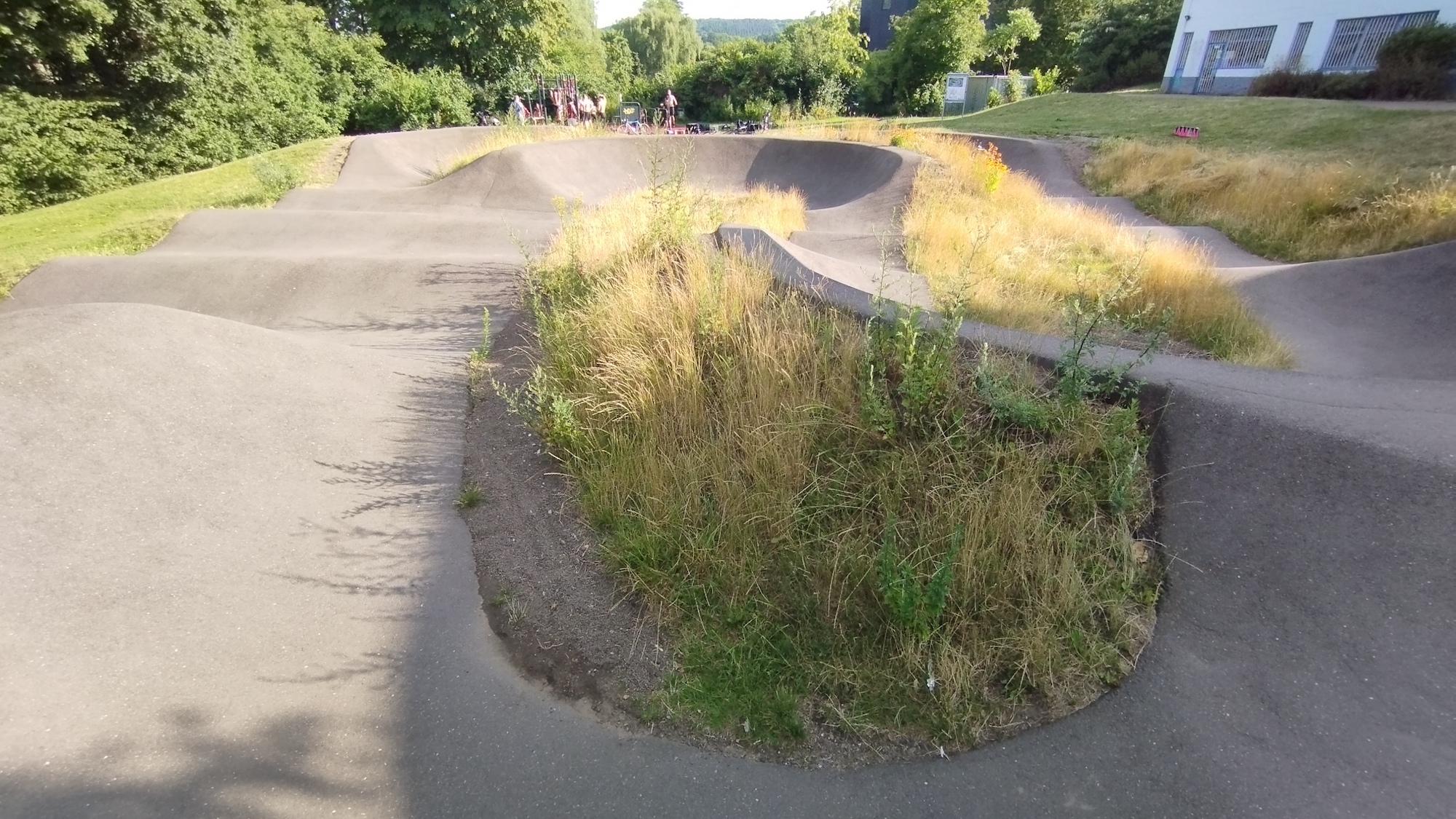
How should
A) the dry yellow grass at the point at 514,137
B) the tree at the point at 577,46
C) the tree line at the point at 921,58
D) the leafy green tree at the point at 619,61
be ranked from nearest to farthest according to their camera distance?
the dry yellow grass at the point at 514,137 → the tree at the point at 577,46 → the tree line at the point at 921,58 → the leafy green tree at the point at 619,61

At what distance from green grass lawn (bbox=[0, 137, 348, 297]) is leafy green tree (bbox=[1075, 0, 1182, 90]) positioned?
3782 cm

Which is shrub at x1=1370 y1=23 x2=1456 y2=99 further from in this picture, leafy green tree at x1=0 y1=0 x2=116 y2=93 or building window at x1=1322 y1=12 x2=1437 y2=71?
leafy green tree at x1=0 y1=0 x2=116 y2=93

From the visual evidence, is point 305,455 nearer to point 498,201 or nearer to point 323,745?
point 323,745

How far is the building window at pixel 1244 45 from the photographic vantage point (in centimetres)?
2657

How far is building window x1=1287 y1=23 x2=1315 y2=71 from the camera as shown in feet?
81.5

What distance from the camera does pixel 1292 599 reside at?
9.10ft

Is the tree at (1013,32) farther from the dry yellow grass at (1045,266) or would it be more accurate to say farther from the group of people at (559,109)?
the dry yellow grass at (1045,266)

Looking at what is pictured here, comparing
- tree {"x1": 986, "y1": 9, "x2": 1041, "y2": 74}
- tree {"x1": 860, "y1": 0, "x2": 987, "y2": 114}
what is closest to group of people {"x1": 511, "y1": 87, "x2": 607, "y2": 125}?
tree {"x1": 860, "y1": 0, "x2": 987, "y2": 114}

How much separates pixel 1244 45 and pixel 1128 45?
8470 mm

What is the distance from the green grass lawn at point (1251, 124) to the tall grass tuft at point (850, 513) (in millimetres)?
13742

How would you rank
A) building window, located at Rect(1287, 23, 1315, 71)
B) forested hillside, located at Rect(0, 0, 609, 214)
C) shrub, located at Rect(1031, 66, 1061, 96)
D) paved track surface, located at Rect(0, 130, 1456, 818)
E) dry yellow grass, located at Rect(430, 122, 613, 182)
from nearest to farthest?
paved track surface, located at Rect(0, 130, 1456, 818)
forested hillside, located at Rect(0, 0, 609, 214)
dry yellow grass, located at Rect(430, 122, 613, 182)
building window, located at Rect(1287, 23, 1315, 71)
shrub, located at Rect(1031, 66, 1061, 96)

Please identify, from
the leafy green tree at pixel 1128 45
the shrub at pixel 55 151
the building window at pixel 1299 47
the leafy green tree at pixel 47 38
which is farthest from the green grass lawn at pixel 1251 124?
the shrub at pixel 55 151

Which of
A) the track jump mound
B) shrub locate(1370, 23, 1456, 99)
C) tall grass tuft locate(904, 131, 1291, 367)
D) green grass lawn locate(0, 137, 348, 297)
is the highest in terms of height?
shrub locate(1370, 23, 1456, 99)

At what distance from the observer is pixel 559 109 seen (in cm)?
2305
